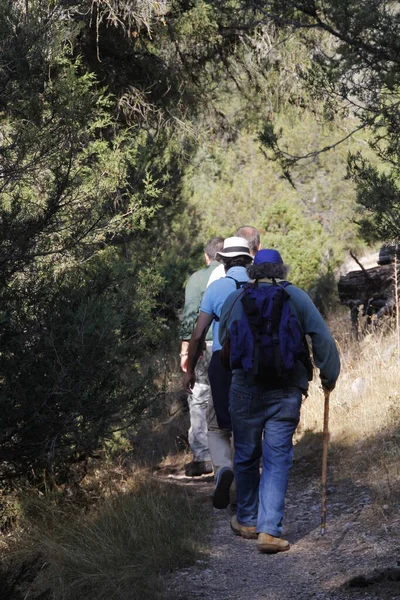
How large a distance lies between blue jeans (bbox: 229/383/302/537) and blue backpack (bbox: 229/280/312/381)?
17 cm

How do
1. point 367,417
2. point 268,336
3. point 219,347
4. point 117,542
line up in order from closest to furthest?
1. point 268,336
2. point 117,542
3. point 219,347
4. point 367,417

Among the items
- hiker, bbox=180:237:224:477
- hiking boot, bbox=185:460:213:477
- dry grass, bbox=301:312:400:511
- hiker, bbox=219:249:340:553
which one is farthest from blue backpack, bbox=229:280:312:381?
hiking boot, bbox=185:460:213:477

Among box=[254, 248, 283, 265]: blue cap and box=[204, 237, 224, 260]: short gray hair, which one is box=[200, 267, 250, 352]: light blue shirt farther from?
box=[204, 237, 224, 260]: short gray hair

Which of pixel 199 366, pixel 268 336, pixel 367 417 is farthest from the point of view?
pixel 367 417

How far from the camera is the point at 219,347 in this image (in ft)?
20.0

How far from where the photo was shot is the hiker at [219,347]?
20.1ft

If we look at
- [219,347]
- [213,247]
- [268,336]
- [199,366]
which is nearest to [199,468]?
[199,366]

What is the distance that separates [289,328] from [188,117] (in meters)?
6.41

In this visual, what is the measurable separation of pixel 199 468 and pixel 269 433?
2923 millimetres

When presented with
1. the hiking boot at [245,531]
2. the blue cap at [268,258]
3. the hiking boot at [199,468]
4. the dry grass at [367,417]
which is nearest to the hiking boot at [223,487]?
the hiking boot at [245,531]

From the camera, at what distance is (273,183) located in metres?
23.3

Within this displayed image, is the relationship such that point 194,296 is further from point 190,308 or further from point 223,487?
point 223,487

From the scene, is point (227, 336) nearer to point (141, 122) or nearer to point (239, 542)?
point (239, 542)

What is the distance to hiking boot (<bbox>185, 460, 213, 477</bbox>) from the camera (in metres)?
8.00
